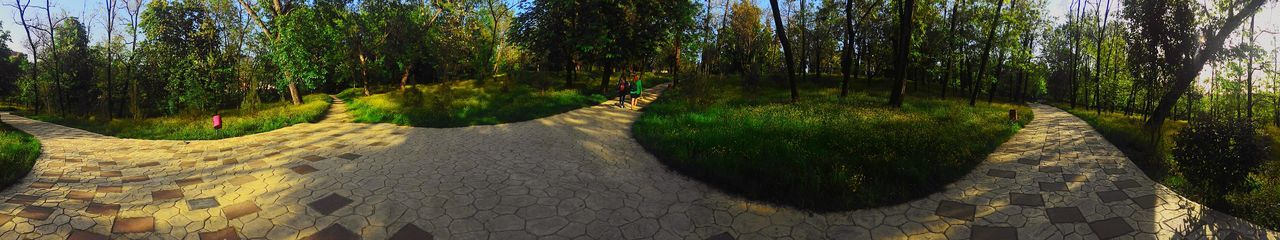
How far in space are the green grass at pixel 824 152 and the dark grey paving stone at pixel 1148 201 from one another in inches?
80.9

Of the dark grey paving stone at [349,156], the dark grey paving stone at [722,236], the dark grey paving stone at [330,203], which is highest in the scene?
the dark grey paving stone at [349,156]

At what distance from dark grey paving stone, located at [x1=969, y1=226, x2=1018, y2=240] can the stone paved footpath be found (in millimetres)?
22

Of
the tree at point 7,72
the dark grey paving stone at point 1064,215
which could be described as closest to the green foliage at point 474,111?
the dark grey paving stone at point 1064,215

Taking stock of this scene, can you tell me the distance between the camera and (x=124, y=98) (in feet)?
123

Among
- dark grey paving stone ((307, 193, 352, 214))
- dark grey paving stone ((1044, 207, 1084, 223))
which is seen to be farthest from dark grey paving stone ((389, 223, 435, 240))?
dark grey paving stone ((1044, 207, 1084, 223))

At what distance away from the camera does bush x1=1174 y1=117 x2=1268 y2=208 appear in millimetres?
5965

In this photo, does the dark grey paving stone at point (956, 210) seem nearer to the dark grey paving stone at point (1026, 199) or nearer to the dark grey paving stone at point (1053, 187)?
the dark grey paving stone at point (1026, 199)

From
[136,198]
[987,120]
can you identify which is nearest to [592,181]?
[136,198]

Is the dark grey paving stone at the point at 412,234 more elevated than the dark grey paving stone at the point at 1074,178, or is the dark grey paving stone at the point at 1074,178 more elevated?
the dark grey paving stone at the point at 1074,178

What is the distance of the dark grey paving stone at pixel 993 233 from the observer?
5.32 m

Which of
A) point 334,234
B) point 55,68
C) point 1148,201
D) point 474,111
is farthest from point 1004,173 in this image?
point 55,68

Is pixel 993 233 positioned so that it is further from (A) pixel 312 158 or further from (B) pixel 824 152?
(A) pixel 312 158

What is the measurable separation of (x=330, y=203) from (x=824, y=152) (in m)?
7.83

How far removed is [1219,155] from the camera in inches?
244
